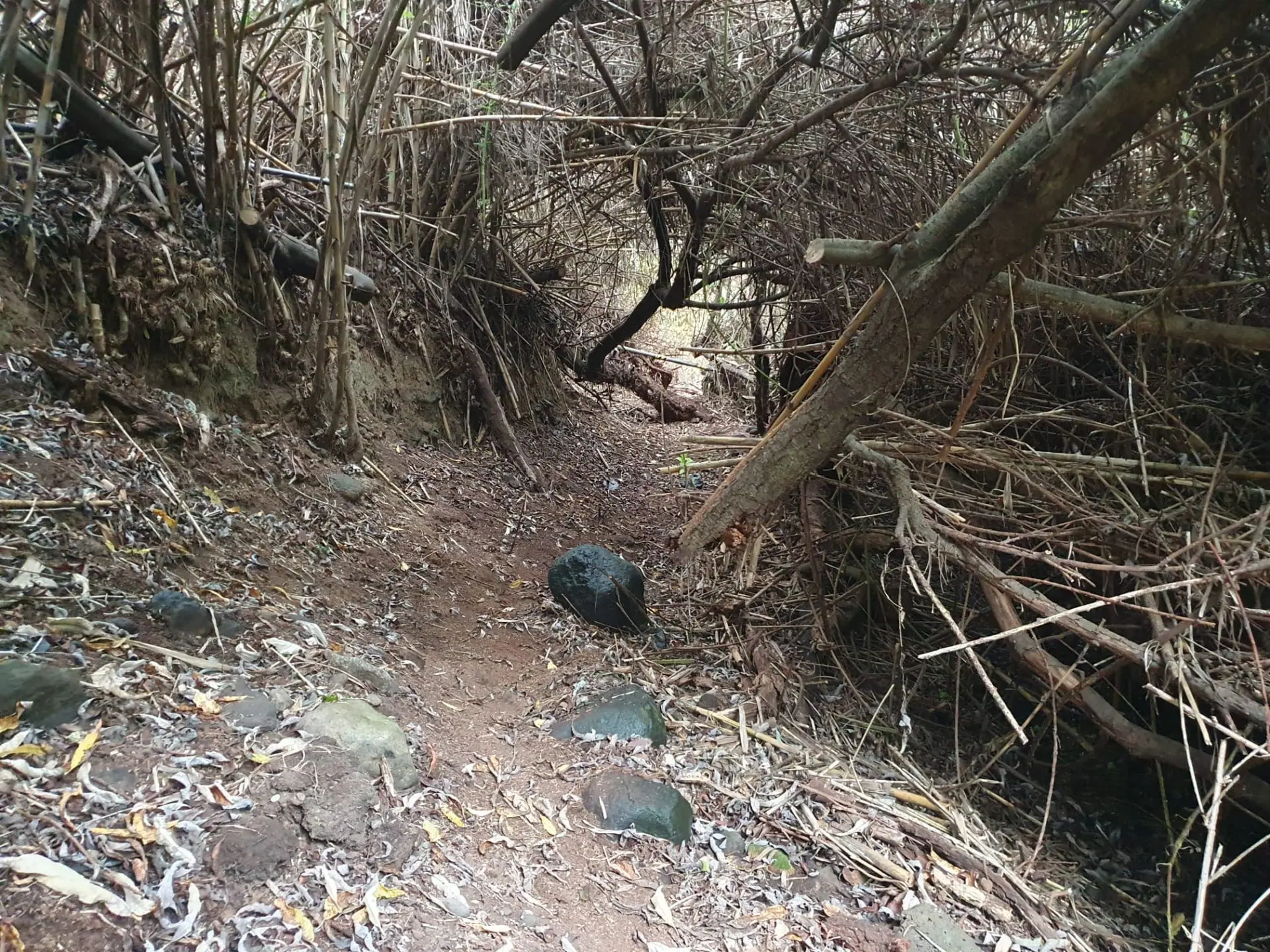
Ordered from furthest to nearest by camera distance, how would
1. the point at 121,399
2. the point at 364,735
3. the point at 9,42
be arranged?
1. the point at 121,399
2. the point at 364,735
3. the point at 9,42

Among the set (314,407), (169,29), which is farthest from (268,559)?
(169,29)

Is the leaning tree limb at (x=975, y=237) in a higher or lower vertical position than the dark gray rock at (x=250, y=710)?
higher

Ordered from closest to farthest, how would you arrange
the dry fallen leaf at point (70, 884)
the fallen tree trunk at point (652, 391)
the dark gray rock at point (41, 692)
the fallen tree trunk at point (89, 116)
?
the dry fallen leaf at point (70, 884), the dark gray rock at point (41, 692), the fallen tree trunk at point (89, 116), the fallen tree trunk at point (652, 391)

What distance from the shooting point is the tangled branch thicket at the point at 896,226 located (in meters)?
2.27

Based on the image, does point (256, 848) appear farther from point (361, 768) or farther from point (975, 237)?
point (975, 237)

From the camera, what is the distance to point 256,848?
1.47 metres

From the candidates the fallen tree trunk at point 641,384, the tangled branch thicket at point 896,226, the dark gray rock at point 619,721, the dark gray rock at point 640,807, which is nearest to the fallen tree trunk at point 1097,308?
the tangled branch thicket at point 896,226

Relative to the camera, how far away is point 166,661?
1816 millimetres

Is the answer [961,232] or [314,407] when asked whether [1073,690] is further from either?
[314,407]

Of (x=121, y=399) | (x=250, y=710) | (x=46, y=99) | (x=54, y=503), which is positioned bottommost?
(x=250, y=710)

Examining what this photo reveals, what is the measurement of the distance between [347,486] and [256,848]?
2201 millimetres

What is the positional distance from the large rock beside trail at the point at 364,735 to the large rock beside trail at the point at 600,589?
141cm

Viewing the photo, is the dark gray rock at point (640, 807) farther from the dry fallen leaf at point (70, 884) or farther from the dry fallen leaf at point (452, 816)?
the dry fallen leaf at point (70, 884)

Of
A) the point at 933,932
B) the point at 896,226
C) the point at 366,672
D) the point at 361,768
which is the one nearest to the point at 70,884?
the point at 361,768
